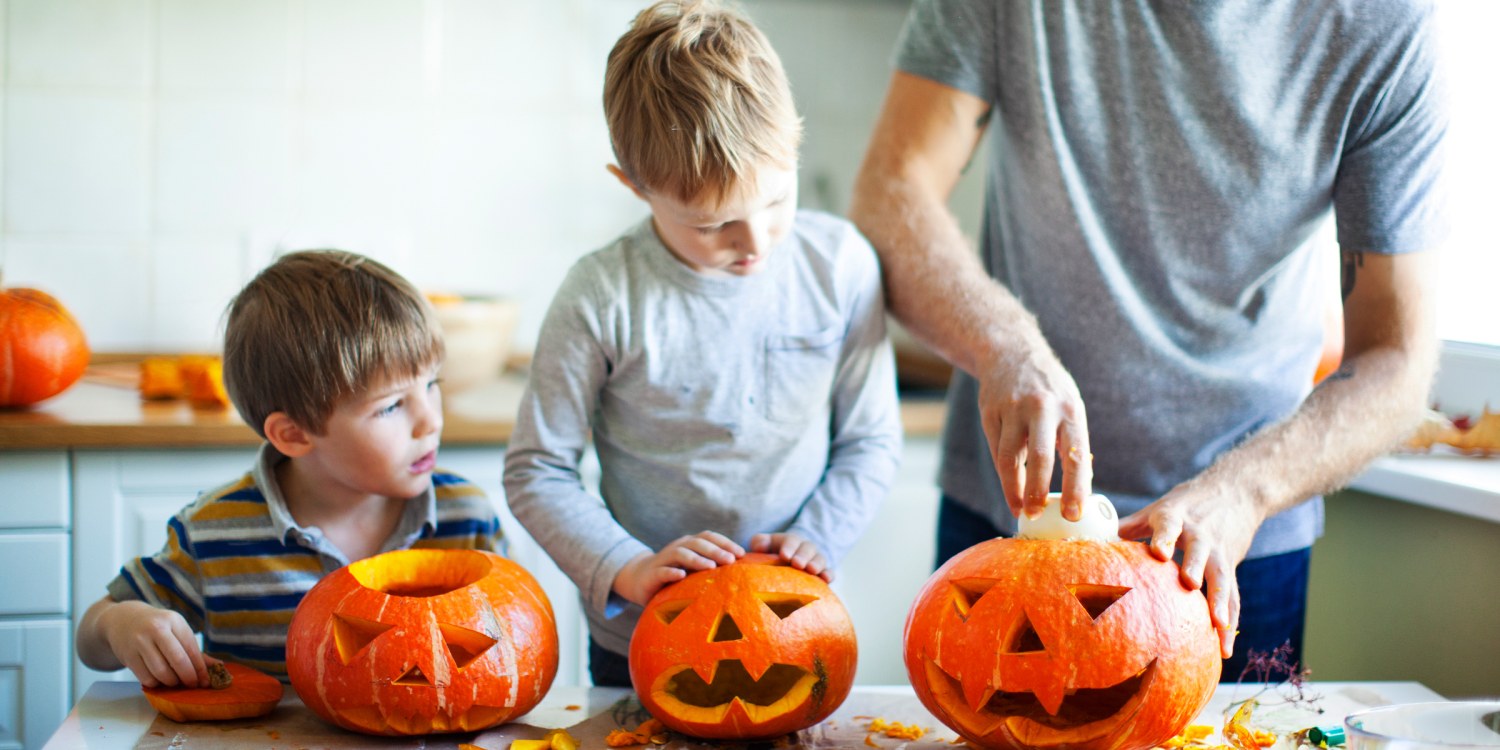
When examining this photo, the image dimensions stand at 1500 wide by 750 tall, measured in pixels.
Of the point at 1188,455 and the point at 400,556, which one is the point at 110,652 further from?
the point at 1188,455

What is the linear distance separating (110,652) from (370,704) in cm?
34

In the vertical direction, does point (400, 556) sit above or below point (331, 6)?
below

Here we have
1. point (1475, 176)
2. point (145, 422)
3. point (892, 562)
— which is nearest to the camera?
point (1475, 176)

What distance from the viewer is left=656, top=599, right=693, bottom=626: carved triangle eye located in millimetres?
969

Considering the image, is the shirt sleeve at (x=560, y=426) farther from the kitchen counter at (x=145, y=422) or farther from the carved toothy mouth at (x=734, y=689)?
the kitchen counter at (x=145, y=422)

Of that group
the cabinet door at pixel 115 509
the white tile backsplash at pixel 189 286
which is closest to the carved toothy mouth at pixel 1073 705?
the cabinet door at pixel 115 509

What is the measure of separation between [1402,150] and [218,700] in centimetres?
117

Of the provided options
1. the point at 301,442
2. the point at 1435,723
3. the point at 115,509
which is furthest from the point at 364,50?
the point at 1435,723

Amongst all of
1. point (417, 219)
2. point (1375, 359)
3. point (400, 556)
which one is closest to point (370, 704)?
point (400, 556)

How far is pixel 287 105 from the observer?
7.88 feet

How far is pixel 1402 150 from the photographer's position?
1.18 m

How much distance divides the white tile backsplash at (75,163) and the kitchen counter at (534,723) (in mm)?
1554

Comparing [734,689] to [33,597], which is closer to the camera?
[734,689]

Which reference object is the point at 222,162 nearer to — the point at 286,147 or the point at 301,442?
the point at 286,147
